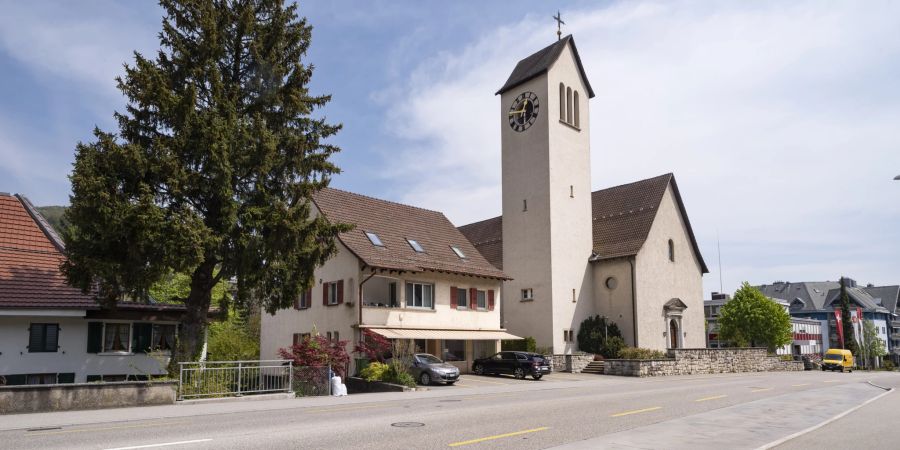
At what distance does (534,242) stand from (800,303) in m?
91.7

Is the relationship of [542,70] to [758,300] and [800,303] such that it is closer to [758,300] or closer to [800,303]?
[758,300]

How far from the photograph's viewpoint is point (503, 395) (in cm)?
2098

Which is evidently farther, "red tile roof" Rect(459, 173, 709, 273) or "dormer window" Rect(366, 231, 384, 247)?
"red tile roof" Rect(459, 173, 709, 273)

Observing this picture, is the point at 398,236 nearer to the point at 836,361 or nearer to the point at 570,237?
the point at 570,237

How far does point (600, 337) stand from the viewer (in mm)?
40562

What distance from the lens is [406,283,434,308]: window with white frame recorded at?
109 feet

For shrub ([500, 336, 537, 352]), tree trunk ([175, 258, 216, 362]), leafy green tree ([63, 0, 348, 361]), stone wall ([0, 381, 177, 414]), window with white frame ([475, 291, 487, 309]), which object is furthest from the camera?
shrub ([500, 336, 537, 352])

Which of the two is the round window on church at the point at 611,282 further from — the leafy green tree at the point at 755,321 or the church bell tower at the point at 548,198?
the leafy green tree at the point at 755,321

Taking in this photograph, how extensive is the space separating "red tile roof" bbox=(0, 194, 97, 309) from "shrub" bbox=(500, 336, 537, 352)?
74.8ft

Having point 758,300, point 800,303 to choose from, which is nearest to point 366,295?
point 758,300

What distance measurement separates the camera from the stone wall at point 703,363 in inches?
1399

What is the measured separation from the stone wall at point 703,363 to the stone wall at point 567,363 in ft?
5.54

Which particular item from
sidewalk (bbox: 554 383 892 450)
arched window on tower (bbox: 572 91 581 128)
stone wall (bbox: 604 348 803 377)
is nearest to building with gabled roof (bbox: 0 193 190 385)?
sidewalk (bbox: 554 383 892 450)

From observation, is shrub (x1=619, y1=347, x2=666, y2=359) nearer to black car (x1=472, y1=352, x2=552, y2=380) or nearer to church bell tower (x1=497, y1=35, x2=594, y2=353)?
church bell tower (x1=497, y1=35, x2=594, y2=353)
